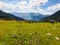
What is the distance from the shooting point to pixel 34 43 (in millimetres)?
20422

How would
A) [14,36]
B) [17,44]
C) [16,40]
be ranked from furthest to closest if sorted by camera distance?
1. [14,36]
2. [16,40]
3. [17,44]

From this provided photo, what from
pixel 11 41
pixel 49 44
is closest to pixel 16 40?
pixel 11 41

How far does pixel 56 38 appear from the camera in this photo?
2353 centimetres

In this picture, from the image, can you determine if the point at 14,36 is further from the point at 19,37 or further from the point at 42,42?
the point at 42,42

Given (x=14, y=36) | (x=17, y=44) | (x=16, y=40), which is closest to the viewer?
(x=17, y=44)

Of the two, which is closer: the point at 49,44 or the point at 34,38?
the point at 49,44

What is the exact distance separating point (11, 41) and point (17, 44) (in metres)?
1.23

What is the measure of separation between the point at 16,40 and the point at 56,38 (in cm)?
604

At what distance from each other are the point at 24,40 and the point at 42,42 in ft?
7.75

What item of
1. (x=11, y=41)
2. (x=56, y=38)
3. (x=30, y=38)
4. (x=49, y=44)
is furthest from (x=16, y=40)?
(x=56, y=38)

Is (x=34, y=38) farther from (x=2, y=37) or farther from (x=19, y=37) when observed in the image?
(x=2, y=37)

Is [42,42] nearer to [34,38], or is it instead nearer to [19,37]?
[34,38]

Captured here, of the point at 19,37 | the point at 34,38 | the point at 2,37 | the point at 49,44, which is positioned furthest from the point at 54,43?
the point at 2,37

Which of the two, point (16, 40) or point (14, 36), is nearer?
point (16, 40)
